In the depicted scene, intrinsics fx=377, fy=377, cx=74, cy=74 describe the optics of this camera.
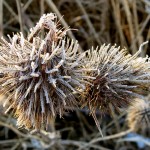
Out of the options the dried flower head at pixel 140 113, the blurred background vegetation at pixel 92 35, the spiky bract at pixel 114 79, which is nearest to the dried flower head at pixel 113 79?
the spiky bract at pixel 114 79

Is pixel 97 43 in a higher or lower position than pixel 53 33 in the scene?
higher

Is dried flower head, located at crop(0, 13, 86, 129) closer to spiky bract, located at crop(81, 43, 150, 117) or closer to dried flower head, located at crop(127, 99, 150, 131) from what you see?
spiky bract, located at crop(81, 43, 150, 117)

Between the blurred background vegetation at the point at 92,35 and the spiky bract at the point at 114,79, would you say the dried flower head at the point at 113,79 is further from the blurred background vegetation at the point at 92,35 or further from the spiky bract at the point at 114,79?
the blurred background vegetation at the point at 92,35

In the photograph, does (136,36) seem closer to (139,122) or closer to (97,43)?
(97,43)

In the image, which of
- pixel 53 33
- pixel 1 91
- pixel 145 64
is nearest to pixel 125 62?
pixel 145 64

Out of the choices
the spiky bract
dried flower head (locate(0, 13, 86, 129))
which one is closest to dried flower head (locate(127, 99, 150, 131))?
the spiky bract
